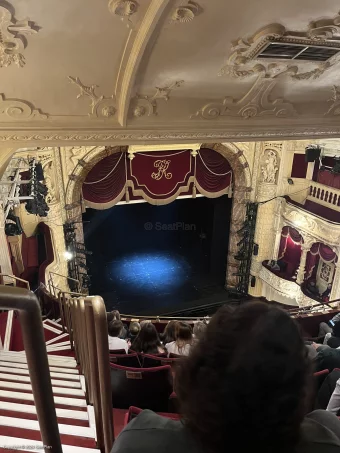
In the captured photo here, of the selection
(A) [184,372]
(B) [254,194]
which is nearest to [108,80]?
(A) [184,372]

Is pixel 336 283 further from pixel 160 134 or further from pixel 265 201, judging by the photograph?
pixel 160 134

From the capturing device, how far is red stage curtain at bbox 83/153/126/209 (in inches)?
361

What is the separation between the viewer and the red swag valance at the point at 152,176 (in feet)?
30.5

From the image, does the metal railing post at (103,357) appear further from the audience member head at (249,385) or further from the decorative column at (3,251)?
the decorative column at (3,251)

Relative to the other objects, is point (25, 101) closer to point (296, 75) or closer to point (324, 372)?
point (296, 75)

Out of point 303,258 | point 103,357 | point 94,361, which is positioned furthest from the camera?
point 303,258

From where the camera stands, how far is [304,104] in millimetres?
4254

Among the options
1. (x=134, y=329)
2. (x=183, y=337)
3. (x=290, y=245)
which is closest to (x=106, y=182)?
(x=134, y=329)

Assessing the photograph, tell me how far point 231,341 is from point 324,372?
2.64 meters

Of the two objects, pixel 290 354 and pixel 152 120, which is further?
pixel 152 120

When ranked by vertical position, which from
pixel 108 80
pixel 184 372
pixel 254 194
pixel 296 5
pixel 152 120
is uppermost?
pixel 296 5

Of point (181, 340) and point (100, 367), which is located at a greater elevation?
point (100, 367)

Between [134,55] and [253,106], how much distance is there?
5.77 ft

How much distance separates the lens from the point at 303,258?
10508 millimetres
